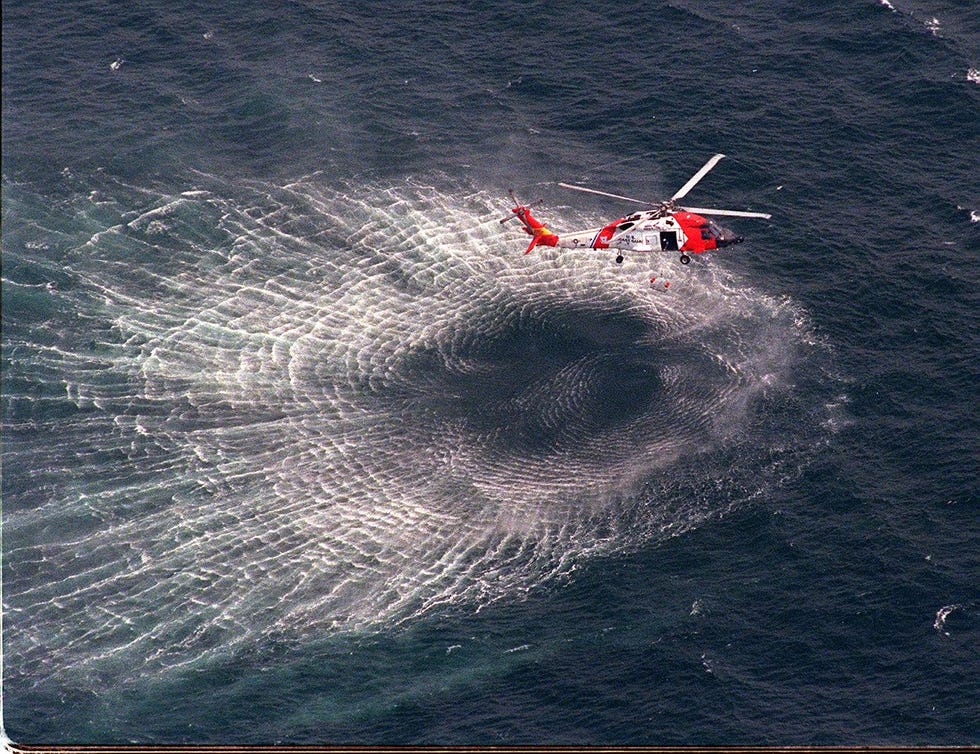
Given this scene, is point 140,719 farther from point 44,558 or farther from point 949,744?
point 949,744

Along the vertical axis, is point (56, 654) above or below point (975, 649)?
below

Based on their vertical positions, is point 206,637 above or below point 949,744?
below

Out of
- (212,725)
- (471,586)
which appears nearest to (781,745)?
(471,586)

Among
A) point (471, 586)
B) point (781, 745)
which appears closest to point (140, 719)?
point (471, 586)

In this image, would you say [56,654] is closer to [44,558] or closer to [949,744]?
[44,558]

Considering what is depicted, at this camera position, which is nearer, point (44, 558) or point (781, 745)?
point (781, 745)

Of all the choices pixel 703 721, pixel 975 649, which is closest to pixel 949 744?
pixel 975 649

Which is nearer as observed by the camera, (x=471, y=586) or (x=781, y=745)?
(x=781, y=745)
